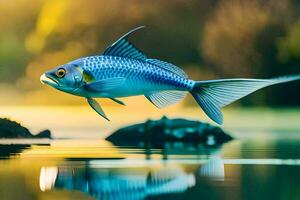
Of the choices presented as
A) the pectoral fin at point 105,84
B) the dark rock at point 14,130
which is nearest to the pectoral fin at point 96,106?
the pectoral fin at point 105,84

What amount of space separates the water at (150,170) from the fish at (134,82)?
0.22 metres

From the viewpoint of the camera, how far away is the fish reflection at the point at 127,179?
8.06 ft

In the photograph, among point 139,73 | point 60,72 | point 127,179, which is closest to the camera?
point 127,179

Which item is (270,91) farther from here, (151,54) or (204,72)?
(151,54)

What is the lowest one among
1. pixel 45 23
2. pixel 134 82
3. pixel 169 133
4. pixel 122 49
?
pixel 169 133

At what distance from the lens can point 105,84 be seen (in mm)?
2816

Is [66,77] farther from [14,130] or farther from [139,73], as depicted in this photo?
[14,130]

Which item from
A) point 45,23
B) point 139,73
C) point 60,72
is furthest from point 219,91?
point 45,23

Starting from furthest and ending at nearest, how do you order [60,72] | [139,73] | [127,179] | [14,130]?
1. [14,130]
2. [139,73]
3. [60,72]
4. [127,179]

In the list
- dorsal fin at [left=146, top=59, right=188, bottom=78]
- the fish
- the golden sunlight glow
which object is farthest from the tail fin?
the golden sunlight glow

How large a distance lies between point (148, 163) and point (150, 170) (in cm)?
11

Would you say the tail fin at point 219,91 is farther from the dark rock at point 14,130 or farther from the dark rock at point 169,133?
the dark rock at point 14,130

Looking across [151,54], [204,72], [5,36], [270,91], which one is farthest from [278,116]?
[5,36]

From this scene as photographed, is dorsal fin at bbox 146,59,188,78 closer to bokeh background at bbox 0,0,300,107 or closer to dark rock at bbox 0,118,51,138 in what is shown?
bokeh background at bbox 0,0,300,107
